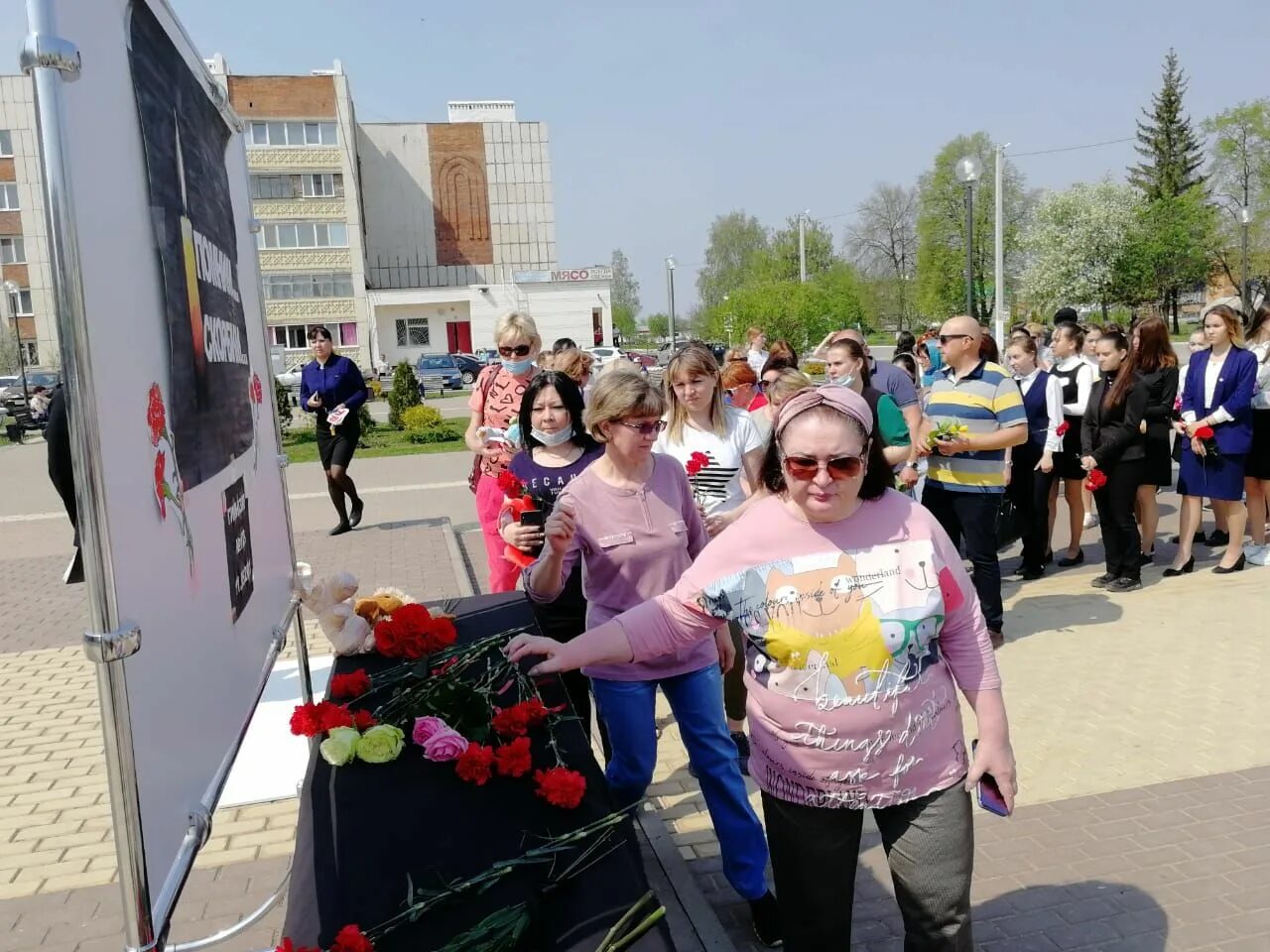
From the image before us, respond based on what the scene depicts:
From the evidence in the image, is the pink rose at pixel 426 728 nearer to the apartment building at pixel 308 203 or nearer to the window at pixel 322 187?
the apartment building at pixel 308 203

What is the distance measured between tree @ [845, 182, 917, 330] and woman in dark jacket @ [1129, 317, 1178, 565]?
64.0m

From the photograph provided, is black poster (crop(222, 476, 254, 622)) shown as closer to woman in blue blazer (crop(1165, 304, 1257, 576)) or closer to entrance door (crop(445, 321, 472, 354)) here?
woman in blue blazer (crop(1165, 304, 1257, 576))

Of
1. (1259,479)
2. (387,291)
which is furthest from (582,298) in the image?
(1259,479)

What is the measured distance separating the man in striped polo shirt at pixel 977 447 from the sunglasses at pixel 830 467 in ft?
12.9

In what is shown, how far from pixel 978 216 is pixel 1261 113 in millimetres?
15665

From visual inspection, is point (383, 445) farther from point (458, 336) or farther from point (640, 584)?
point (458, 336)

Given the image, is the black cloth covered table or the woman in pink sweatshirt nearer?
the black cloth covered table

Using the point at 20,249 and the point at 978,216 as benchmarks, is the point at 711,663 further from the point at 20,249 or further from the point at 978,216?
the point at 20,249

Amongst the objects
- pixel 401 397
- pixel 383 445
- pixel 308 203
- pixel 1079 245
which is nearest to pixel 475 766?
pixel 383 445

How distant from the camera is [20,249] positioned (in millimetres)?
59438

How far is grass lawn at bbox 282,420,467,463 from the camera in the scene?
19.8 meters

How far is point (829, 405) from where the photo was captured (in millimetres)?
2324

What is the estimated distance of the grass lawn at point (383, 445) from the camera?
19.8m

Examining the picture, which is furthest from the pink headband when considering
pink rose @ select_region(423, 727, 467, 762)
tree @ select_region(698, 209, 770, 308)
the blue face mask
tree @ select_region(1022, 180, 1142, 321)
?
tree @ select_region(698, 209, 770, 308)
